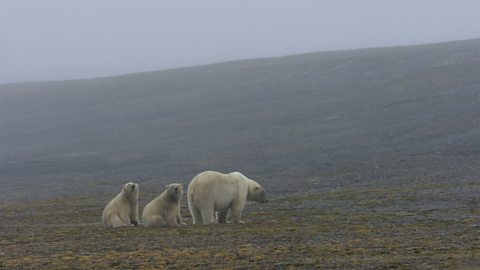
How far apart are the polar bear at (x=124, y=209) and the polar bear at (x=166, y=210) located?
2.13 ft

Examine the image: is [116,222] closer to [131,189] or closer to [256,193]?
[131,189]

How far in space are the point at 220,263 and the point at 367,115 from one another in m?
30.6

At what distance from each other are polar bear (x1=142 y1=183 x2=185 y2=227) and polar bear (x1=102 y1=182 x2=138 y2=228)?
0.65 m

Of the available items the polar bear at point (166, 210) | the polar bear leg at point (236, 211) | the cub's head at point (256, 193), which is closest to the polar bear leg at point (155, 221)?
the polar bear at point (166, 210)

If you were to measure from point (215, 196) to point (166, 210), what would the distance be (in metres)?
0.97

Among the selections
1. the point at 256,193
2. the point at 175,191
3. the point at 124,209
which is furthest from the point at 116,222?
the point at 256,193

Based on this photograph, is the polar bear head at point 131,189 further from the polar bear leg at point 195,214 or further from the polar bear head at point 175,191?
the polar bear leg at point 195,214

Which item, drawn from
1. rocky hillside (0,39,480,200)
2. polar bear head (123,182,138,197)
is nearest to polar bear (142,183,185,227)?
polar bear head (123,182,138,197)

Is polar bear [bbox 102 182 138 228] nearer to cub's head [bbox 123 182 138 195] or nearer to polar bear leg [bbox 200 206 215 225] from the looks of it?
cub's head [bbox 123 182 138 195]

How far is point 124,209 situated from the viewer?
55.2 ft

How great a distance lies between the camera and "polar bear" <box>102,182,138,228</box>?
16.5 metres

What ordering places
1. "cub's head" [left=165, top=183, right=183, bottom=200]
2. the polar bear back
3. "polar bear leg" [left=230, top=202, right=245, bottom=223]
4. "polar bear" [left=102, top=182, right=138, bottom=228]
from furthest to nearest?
"polar bear leg" [left=230, top=202, right=245, bottom=223]
"polar bear" [left=102, top=182, right=138, bottom=228]
the polar bear back
"cub's head" [left=165, top=183, right=183, bottom=200]

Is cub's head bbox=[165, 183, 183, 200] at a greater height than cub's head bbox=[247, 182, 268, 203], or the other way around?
cub's head bbox=[165, 183, 183, 200]

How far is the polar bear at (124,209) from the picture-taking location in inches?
651
